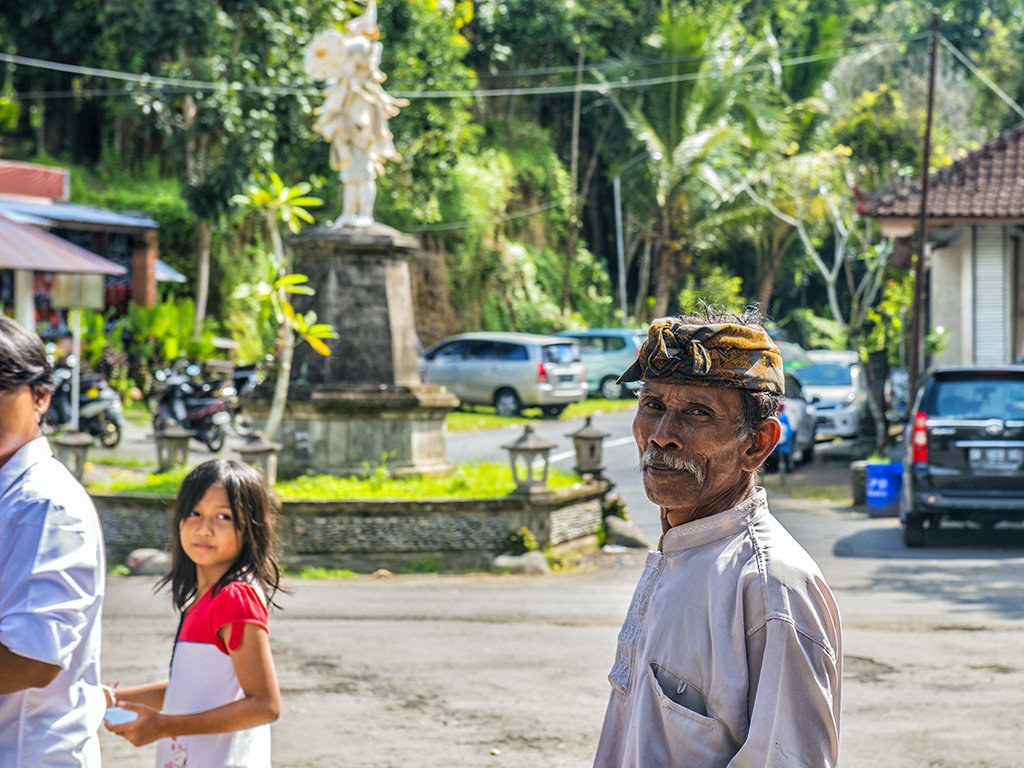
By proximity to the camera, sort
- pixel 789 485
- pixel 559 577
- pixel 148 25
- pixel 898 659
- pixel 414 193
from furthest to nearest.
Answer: pixel 414 193 < pixel 148 25 < pixel 789 485 < pixel 559 577 < pixel 898 659


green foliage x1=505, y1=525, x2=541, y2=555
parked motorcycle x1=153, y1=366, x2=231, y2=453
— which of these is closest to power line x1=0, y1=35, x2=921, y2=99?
parked motorcycle x1=153, y1=366, x2=231, y2=453

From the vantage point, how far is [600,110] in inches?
1599

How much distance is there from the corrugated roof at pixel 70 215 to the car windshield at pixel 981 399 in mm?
17527

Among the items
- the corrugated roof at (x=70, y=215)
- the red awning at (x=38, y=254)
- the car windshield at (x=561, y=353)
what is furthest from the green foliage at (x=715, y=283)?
the red awning at (x=38, y=254)

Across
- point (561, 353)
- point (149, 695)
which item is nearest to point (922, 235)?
point (561, 353)

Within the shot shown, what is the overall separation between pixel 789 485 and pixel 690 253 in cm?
1970

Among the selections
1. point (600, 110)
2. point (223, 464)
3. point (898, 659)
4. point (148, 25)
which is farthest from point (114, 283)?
point (223, 464)

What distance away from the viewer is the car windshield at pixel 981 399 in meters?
11.6

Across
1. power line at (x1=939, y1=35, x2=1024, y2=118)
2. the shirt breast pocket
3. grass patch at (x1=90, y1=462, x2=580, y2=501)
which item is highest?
power line at (x1=939, y1=35, x2=1024, y2=118)

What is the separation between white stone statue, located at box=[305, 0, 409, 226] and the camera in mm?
13039

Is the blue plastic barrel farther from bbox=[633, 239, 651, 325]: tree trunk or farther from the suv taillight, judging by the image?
bbox=[633, 239, 651, 325]: tree trunk

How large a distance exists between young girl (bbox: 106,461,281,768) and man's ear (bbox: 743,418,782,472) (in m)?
1.40

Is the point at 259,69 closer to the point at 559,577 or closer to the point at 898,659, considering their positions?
the point at 559,577

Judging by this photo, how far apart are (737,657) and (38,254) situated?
1729 centimetres
